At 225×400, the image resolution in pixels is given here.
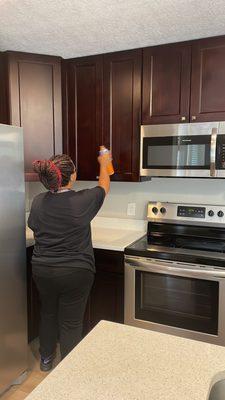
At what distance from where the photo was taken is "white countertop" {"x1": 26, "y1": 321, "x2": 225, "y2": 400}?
2.49 feet

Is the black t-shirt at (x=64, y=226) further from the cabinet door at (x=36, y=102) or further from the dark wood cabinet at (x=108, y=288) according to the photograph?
the cabinet door at (x=36, y=102)

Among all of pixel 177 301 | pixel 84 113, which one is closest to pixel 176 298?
pixel 177 301

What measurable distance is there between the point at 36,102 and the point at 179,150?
3.77 ft

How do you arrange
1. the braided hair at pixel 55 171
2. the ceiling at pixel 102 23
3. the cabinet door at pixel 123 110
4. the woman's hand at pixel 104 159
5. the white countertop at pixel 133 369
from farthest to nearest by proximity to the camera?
1. the cabinet door at pixel 123 110
2. the woman's hand at pixel 104 159
3. the braided hair at pixel 55 171
4. the ceiling at pixel 102 23
5. the white countertop at pixel 133 369

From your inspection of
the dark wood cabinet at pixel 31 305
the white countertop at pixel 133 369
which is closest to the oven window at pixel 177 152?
the dark wood cabinet at pixel 31 305

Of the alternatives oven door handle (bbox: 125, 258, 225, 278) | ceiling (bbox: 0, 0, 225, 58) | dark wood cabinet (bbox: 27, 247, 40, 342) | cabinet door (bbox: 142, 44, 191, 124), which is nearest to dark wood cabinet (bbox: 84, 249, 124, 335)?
oven door handle (bbox: 125, 258, 225, 278)

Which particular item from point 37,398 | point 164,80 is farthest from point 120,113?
point 37,398

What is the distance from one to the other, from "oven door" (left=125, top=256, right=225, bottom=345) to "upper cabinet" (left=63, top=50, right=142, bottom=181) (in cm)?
72

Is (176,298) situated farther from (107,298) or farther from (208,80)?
(208,80)

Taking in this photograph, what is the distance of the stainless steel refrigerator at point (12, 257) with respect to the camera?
180 centimetres

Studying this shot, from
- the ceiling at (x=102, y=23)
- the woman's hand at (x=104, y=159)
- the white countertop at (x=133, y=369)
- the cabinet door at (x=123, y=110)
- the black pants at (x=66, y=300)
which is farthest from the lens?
the cabinet door at (x=123, y=110)

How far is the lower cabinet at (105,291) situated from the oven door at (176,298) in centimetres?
8

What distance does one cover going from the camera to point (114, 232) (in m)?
2.61

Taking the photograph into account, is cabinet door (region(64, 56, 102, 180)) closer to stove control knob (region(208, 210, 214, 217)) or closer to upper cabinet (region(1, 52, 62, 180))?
upper cabinet (region(1, 52, 62, 180))
